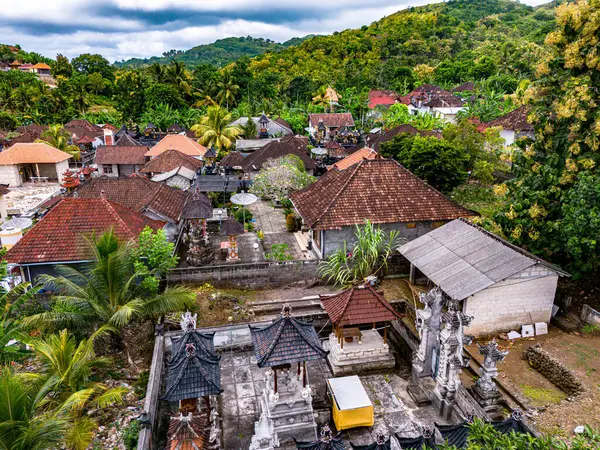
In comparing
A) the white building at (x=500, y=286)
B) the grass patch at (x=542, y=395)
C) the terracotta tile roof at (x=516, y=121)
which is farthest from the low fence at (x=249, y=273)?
the terracotta tile roof at (x=516, y=121)

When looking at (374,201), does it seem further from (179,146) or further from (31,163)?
(31,163)

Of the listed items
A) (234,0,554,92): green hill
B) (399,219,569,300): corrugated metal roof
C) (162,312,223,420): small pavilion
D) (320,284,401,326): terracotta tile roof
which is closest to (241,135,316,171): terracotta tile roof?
(399,219,569,300): corrugated metal roof

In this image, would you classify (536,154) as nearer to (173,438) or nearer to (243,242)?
(243,242)

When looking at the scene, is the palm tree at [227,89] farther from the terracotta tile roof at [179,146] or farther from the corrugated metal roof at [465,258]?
the corrugated metal roof at [465,258]

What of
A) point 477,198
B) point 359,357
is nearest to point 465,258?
point 359,357

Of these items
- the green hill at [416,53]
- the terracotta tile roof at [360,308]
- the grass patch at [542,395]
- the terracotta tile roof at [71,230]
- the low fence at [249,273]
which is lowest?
the grass patch at [542,395]

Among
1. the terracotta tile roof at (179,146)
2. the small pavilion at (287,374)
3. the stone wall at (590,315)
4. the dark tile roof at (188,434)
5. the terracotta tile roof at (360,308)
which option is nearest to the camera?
the dark tile roof at (188,434)

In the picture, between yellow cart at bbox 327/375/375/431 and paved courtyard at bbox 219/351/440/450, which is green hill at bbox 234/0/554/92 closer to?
paved courtyard at bbox 219/351/440/450

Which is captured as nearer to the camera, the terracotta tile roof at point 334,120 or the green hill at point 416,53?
the terracotta tile roof at point 334,120
